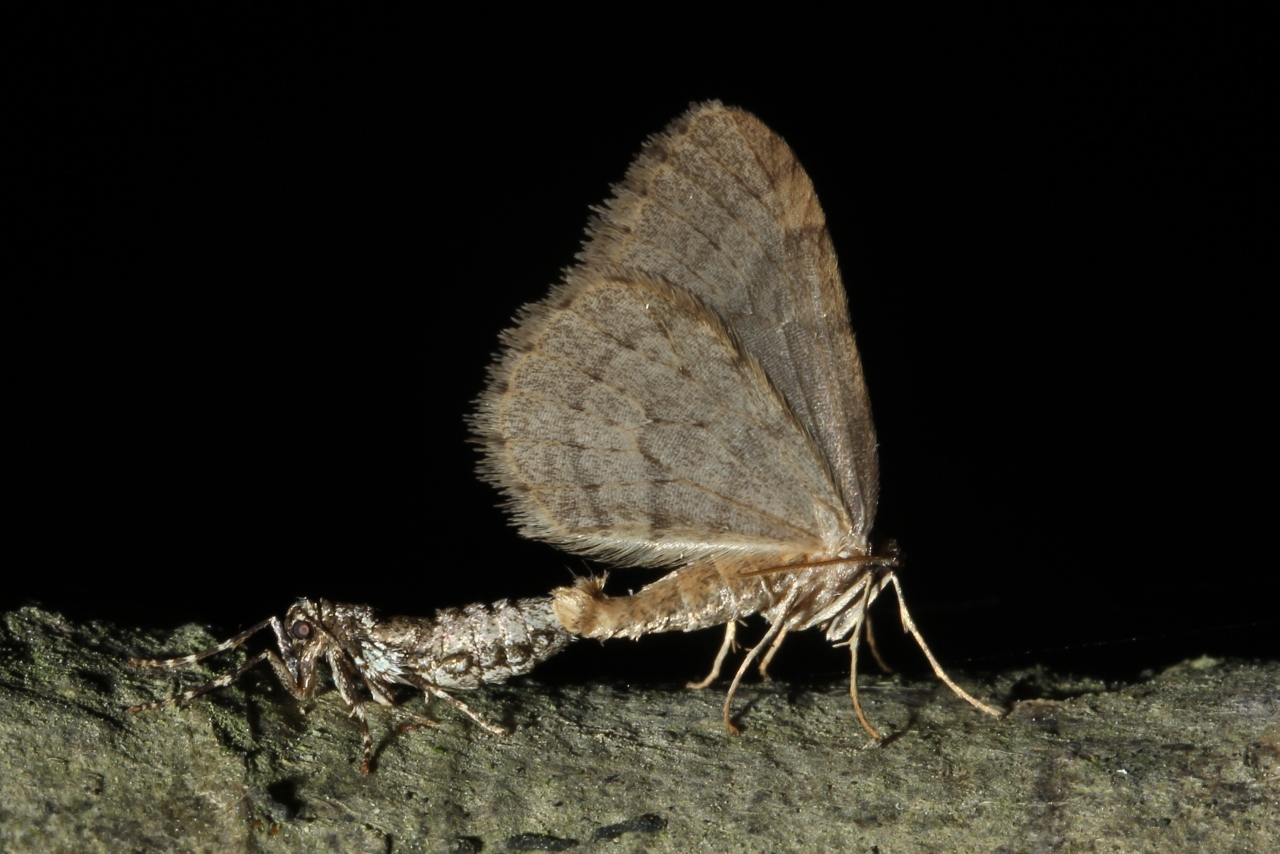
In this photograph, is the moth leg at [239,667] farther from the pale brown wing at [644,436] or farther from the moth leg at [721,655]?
the moth leg at [721,655]

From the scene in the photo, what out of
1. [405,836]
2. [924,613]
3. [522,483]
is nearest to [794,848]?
[405,836]

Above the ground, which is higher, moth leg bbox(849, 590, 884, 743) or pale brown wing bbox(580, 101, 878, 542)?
pale brown wing bbox(580, 101, 878, 542)

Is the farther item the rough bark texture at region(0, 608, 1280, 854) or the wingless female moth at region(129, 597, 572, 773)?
the wingless female moth at region(129, 597, 572, 773)

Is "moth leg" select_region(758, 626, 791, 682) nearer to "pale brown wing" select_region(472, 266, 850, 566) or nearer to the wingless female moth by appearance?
"pale brown wing" select_region(472, 266, 850, 566)

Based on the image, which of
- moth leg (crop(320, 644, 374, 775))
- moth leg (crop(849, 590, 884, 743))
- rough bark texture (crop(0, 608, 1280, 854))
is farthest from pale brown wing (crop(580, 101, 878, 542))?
moth leg (crop(320, 644, 374, 775))

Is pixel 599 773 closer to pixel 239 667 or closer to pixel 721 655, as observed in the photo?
pixel 721 655

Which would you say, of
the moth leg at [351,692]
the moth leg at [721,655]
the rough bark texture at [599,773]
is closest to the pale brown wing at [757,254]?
the moth leg at [721,655]

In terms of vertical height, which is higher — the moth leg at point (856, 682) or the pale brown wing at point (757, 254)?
the pale brown wing at point (757, 254)

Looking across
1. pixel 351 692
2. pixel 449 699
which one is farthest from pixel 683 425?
pixel 351 692
